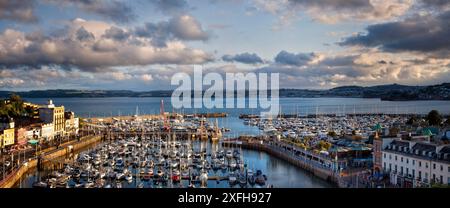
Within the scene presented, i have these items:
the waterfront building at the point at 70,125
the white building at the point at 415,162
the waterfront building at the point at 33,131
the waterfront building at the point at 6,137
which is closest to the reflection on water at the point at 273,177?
the white building at the point at 415,162

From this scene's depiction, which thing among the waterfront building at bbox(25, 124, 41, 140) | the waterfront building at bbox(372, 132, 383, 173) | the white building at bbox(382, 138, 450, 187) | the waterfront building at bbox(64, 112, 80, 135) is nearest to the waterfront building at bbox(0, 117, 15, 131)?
the waterfront building at bbox(25, 124, 41, 140)

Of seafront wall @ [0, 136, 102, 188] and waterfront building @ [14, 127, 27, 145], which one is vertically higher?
waterfront building @ [14, 127, 27, 145]

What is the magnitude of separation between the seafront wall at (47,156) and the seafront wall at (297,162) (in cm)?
638

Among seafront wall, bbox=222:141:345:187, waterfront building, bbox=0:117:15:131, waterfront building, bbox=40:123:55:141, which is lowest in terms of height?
seafront wall, bbox=222:141:345:187

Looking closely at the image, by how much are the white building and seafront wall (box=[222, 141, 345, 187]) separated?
119 centimetres

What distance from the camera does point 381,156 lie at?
953 centimetres

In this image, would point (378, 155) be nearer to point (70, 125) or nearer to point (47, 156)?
point (47, 156)

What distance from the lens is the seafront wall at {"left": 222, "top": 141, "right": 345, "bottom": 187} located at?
10523 millimetres

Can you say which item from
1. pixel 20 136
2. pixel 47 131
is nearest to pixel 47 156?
pixel 20 136

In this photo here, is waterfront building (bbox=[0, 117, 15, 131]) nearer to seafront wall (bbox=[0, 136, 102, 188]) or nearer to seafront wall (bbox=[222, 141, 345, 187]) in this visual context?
seafront wall (bbox=[0, 136, 102, 188])
